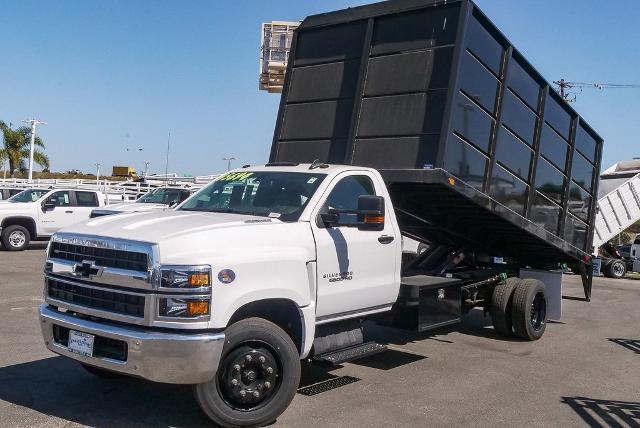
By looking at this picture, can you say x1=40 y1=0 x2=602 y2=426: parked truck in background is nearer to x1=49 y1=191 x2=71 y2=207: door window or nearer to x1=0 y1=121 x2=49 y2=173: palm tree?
x1=49 y1=191 x2=71 y2=207: door window

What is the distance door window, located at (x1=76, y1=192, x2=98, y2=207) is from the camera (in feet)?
63.2

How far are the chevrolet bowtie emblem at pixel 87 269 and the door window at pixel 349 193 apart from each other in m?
2.02

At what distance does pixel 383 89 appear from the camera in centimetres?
735

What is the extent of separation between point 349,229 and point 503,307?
156 inches

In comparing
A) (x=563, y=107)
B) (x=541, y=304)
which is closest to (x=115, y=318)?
(x=541, y=304)

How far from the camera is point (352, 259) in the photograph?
5.70 m

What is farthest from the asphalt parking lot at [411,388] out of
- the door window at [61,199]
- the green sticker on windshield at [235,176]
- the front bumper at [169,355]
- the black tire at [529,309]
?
the door window at [61,199]

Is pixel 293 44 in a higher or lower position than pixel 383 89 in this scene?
higher

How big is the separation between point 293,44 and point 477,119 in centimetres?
266

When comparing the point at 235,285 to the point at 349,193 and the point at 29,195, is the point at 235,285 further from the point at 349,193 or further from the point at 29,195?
the point at 29,195

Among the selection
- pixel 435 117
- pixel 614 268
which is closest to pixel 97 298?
pixel 435 117

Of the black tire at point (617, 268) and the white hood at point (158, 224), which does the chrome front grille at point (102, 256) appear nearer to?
the white hood at point (158, 224)

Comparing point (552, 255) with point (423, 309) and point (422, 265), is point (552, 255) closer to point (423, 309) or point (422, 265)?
point (422, 265)

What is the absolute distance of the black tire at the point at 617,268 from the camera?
21141mm
